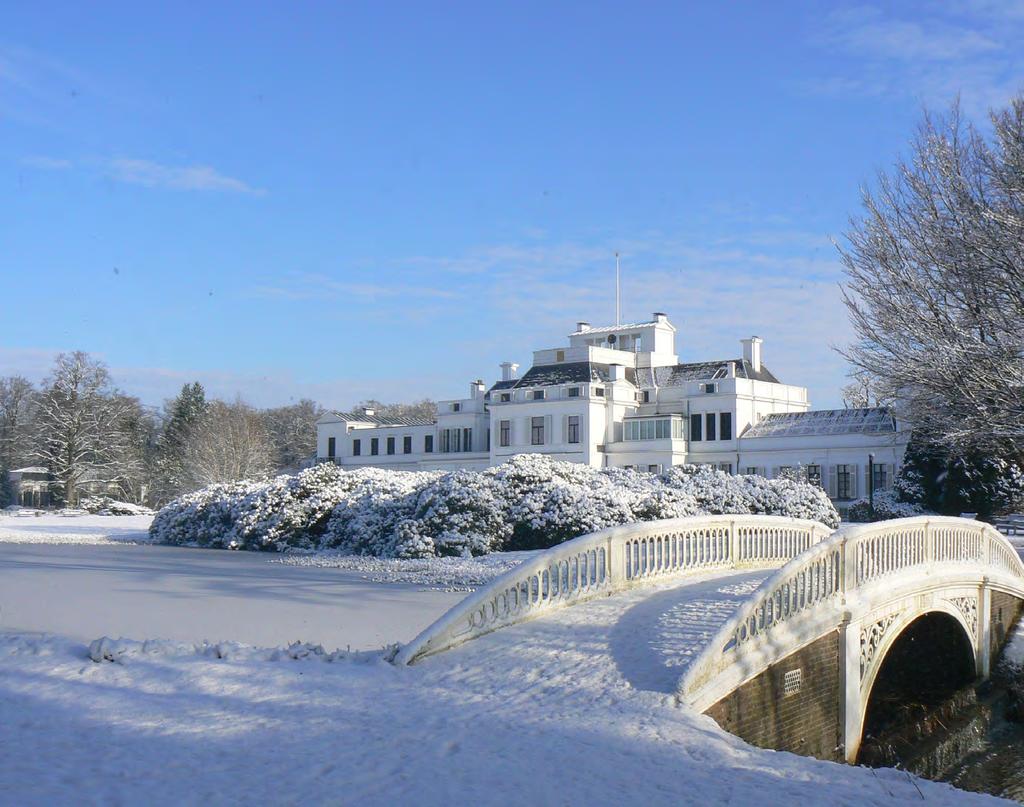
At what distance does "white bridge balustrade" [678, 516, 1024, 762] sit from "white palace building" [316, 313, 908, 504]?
1200 inches

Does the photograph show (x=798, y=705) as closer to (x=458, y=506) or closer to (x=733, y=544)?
(x=733, y=544)

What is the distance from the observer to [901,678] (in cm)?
1806

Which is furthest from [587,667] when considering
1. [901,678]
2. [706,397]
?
[706,397]

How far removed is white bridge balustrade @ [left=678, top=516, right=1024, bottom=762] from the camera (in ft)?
33.2

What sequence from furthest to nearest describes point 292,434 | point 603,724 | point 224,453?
point 292,434, point 224,453, point 603,724

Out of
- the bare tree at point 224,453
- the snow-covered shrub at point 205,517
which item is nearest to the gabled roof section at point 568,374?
the bare tree at point 224,453

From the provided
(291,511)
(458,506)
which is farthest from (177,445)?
(458,506)

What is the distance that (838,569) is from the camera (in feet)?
40.7

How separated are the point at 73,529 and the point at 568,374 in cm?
2827

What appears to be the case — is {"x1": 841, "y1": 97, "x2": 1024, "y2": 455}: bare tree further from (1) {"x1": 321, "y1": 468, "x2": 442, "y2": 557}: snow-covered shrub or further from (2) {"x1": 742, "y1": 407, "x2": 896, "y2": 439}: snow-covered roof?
(2) {"x1": 742, "y1": 407, "x2": 896, "y2": 439}: snow-covered roof

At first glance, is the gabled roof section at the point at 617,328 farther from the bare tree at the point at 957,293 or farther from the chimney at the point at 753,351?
the bare tree at the point at 957,293

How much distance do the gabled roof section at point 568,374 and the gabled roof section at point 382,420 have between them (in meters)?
8.13

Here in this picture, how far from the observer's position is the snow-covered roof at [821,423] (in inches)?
1967

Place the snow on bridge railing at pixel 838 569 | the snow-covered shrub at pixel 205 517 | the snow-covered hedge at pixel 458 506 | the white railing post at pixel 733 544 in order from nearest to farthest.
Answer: the snow on bridge railing at pixel 838 569 < the white railing post at pixel 733 544 < the snow-covered hedge at pixel 458 506 < the snow-covered shrub at pixel 205 517
